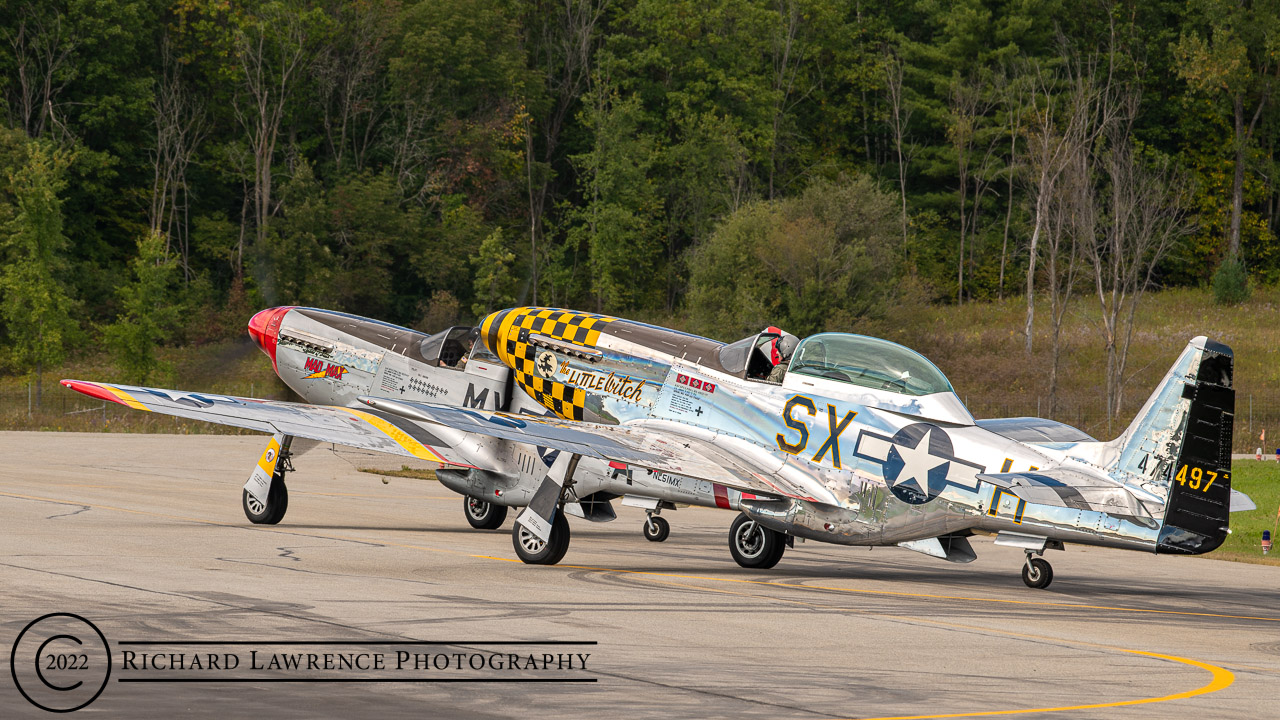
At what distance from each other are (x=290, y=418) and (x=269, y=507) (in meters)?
2.95

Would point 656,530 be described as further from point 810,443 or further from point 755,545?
point 810,443

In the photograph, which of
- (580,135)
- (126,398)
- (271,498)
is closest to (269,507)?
(271,498)

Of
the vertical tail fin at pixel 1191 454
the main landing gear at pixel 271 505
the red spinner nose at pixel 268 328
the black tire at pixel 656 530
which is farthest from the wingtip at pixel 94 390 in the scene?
the vertical tail fin at pixel 1191 454

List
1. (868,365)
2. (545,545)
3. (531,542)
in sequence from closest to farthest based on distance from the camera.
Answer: (868,365) → (545,545) → (531,542)

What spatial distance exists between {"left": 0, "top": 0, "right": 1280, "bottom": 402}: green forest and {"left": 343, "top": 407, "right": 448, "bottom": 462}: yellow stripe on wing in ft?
174

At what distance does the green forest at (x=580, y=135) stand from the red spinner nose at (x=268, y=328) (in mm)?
48471

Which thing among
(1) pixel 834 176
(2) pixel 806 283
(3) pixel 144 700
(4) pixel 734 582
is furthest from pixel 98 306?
(3) pixel 144 700

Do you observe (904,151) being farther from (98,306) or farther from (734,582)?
(734,582)

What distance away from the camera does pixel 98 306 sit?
234 feet

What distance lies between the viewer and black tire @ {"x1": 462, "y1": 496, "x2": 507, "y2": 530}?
59.9 feet

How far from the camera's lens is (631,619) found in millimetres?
10250

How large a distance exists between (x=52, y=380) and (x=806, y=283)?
35256 millimetres

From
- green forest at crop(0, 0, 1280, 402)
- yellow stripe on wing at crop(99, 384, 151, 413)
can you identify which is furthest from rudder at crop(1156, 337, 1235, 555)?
green forest at crop(0, 0, 1280, 402)

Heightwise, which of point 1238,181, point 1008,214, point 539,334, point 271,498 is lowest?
point 271,498
